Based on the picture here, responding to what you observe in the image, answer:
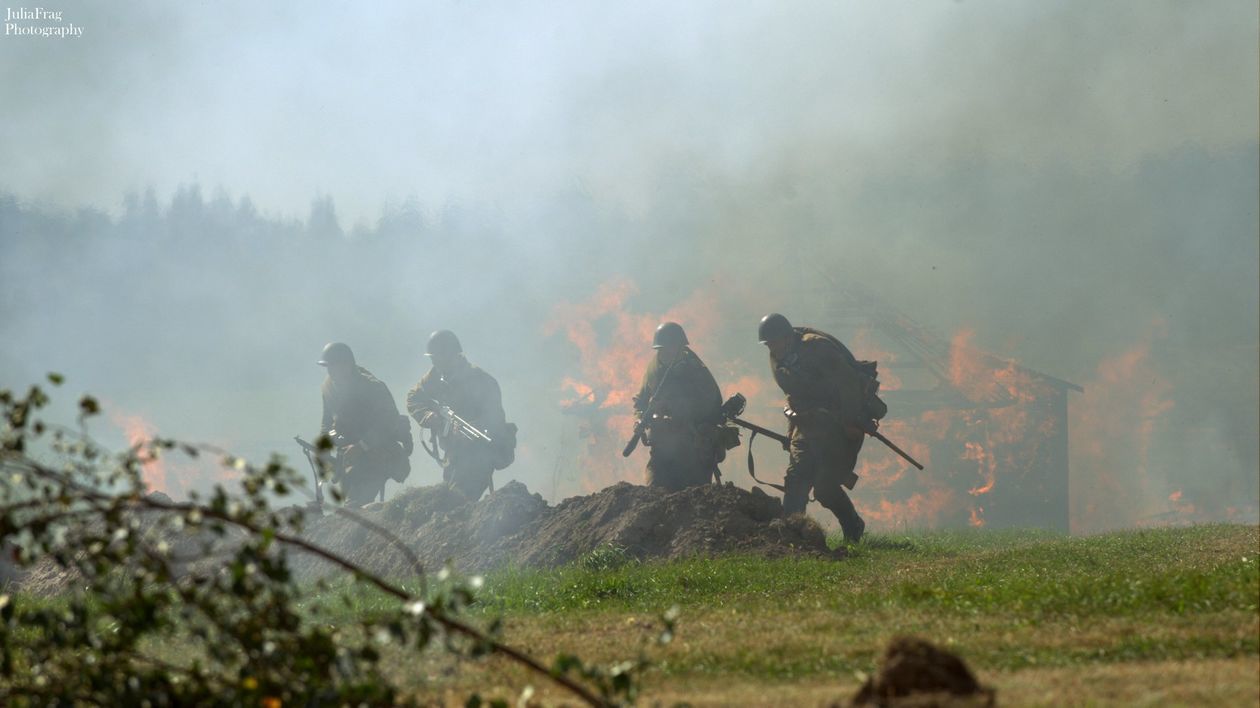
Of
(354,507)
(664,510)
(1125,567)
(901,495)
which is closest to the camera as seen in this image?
(1125,567)

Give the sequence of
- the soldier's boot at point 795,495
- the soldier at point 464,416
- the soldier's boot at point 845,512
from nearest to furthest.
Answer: the soldier's boot at point 845,512
the soldier's boot at point 795,495
the soldier at point 464,416

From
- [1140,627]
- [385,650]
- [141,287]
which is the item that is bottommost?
[385,650]

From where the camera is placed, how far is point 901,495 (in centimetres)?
3034

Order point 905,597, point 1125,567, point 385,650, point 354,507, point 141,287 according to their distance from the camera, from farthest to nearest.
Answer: point 141,287, point 354,507, point 1125,567, point 905,597, point 385,650

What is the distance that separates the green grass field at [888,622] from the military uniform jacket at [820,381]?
3.35 m

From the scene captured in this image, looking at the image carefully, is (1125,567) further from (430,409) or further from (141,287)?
(141,287)

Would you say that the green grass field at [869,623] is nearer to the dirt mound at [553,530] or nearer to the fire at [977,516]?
the dirt mound at [553,530]

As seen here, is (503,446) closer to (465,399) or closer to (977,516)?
(465,399)

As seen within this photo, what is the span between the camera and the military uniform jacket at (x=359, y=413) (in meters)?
19.3

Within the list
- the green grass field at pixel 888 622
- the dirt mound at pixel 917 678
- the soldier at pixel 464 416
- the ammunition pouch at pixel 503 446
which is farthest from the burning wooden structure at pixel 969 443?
the dirt mound at pixel 917 678

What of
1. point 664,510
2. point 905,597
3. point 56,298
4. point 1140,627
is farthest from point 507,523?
point 56,298

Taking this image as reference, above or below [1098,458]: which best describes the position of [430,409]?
below

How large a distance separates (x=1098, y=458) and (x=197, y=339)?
77.0 ft

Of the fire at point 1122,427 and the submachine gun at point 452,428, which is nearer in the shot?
the submachine gun at point 452,428
